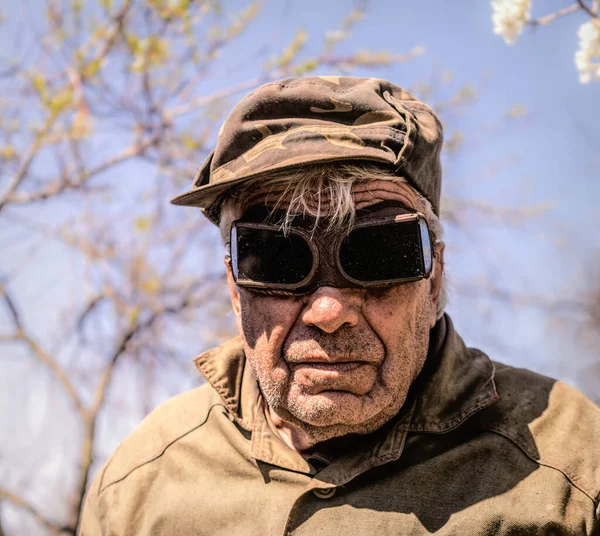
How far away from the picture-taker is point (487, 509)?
1.84 meters

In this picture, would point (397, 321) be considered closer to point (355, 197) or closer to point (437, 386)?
point (437, 386)

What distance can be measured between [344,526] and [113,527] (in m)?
0.82

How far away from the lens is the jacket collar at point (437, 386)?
2.01m

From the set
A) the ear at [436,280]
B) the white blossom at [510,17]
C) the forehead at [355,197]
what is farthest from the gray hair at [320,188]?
the white blossom at [510,17]

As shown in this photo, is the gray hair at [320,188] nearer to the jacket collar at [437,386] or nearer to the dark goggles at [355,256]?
the dark goggles at [355,256]

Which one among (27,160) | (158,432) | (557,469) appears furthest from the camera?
(27,160)

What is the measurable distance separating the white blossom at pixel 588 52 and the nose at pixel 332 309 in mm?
1352

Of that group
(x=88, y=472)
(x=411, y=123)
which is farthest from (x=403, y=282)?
(x=88, y=472)

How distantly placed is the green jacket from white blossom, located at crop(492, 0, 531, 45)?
1224mm

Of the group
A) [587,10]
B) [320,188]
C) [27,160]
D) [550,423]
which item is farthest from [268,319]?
[27,160]

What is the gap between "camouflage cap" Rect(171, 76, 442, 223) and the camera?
1.94m

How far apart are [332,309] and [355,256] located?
0.57 ft

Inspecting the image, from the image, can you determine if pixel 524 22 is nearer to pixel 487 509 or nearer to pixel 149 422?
pixel 487 509

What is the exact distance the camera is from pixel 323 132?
1.96 meters
